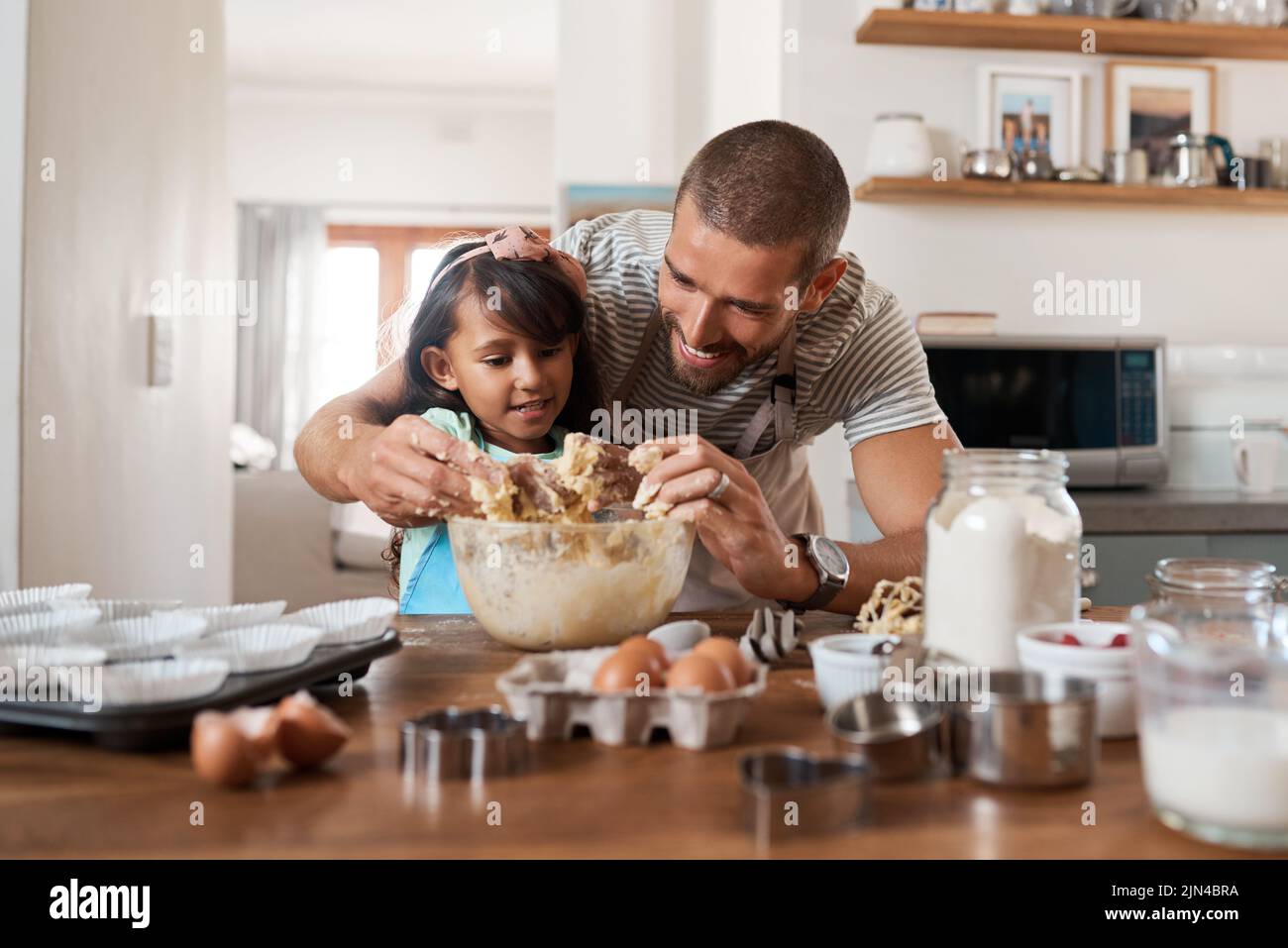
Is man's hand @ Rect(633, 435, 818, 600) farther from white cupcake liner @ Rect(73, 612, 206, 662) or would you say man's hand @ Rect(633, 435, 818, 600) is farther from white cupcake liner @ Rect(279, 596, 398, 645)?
white cupcake liner @ Rect(73, 612, 206, 662)

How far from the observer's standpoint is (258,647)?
92 centimetres

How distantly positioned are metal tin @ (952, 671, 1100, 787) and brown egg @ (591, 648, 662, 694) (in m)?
0.23

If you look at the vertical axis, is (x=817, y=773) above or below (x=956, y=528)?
below

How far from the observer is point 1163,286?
348 cm

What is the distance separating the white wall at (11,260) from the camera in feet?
5.79

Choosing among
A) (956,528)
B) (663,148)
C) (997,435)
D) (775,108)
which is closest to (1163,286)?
(997,435)

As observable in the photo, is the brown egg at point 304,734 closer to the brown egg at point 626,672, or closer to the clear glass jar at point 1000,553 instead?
the brown egg at point 626,672

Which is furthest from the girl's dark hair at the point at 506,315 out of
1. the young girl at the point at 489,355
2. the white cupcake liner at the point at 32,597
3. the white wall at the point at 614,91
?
the white wall at the point at 614,91

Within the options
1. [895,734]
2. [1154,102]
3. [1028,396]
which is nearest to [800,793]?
[895,734]

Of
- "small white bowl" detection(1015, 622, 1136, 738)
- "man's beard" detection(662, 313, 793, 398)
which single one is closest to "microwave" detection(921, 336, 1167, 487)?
"man's beard" detection(662, 313, 793, 398)

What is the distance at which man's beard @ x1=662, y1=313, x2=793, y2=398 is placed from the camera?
5.60ft

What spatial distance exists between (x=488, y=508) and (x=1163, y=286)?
2.92 m
